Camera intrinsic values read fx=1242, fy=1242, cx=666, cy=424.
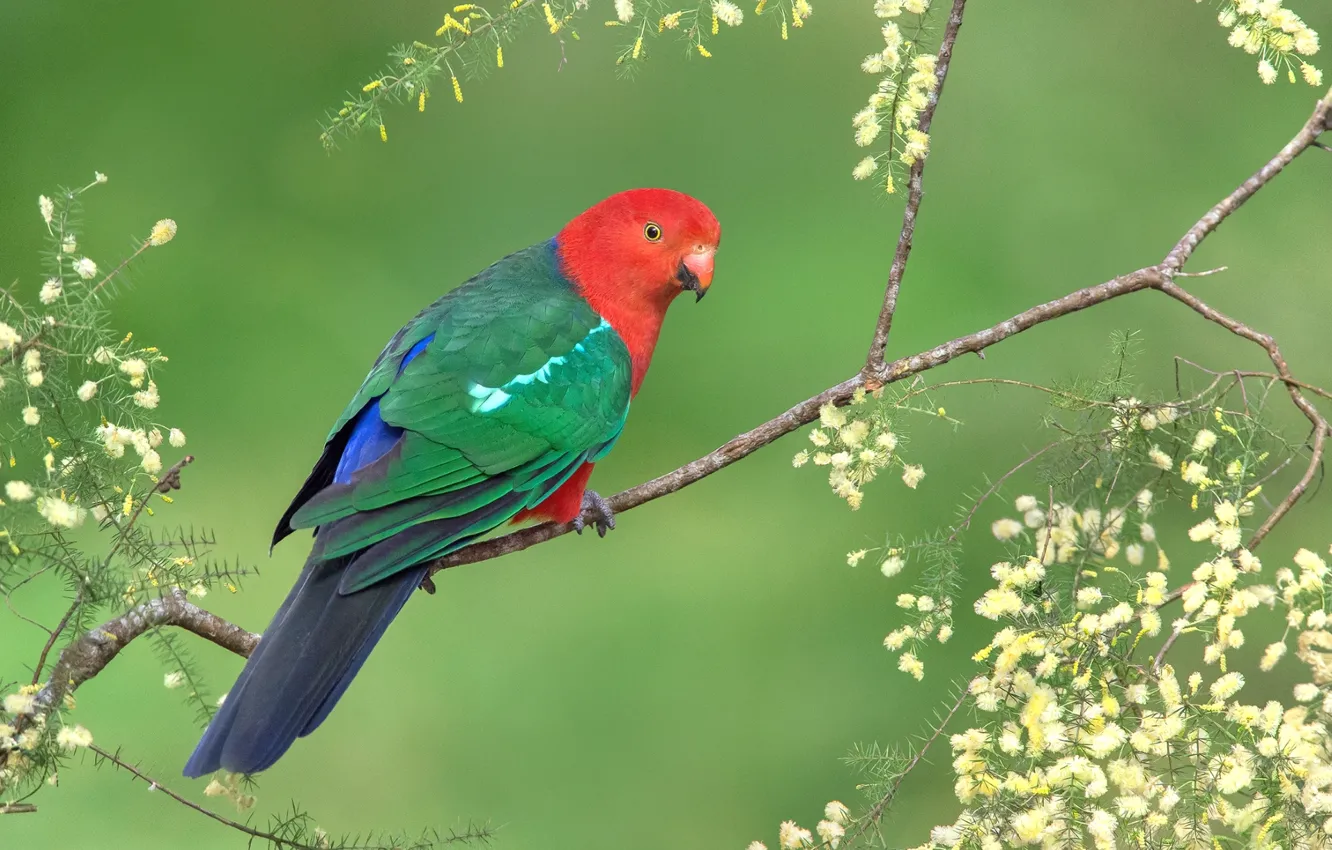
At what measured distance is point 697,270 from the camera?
1777 millimetres

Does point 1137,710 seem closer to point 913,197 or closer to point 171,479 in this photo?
point 913,197

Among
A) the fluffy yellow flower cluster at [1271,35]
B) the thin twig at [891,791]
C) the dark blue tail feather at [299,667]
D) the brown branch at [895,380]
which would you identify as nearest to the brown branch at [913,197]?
the brown branch at [895,380]

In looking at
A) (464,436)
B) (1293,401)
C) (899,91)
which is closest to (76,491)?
(464,436)

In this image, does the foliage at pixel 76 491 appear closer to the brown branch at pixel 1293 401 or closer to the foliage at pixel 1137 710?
the foliage at pixel 1137 710

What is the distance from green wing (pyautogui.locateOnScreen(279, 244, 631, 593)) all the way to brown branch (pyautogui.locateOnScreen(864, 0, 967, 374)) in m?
0.44

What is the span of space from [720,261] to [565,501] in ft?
3.66

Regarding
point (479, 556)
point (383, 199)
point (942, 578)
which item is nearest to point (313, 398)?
point (383, 199)

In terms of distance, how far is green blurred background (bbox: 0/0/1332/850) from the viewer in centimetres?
243

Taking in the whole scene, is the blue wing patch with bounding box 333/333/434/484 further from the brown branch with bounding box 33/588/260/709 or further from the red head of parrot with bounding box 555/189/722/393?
the red head of parrot with bounding box 555/189/722/393

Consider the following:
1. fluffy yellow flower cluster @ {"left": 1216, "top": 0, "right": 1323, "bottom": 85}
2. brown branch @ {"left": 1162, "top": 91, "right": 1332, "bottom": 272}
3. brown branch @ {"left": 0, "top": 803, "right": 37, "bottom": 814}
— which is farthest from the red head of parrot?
brown branch @ {"left": 0, "top": 803, "right": 37, "bottom": 814}

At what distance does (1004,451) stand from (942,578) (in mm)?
1260

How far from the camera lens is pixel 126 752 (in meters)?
2.21

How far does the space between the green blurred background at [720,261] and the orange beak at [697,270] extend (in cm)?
81

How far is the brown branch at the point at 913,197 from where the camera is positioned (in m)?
1.30
